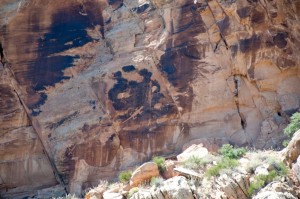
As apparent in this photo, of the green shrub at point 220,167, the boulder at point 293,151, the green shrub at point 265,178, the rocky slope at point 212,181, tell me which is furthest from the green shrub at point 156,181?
the boulder at point 293,151

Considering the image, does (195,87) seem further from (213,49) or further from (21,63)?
(21,63)

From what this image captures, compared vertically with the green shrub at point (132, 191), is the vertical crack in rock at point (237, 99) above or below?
above

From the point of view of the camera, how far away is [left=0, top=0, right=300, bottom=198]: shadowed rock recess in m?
18.5

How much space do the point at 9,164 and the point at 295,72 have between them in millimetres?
12711

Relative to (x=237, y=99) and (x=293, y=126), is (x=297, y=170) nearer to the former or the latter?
(x=293, y=126)

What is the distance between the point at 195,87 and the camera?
19.4 meters

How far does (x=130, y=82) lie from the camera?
66.6 ft

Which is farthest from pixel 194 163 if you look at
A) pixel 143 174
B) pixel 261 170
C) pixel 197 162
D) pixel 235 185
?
pixel 261 170

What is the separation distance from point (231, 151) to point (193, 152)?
1463mm

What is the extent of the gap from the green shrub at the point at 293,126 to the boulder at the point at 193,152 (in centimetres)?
292

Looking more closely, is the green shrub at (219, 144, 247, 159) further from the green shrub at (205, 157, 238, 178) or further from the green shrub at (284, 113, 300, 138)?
the green shrub at (284, 113, 300, 138)

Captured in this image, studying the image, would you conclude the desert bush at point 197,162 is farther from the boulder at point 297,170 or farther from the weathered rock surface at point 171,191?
the boulder at point 297,170

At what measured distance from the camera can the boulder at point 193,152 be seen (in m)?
17.0

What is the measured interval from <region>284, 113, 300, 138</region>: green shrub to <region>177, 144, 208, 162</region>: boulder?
2919mm
